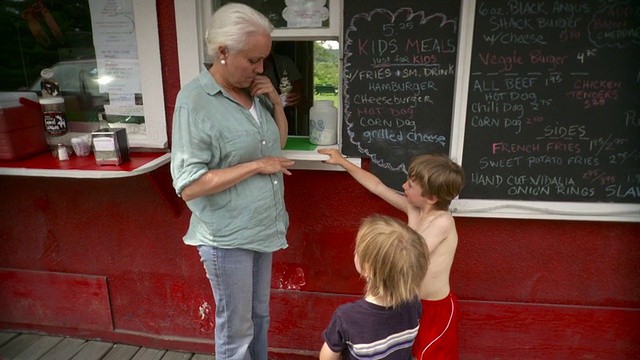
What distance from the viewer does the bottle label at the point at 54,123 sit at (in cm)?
238

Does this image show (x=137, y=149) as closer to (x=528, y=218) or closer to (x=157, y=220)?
(x=157, y=220)

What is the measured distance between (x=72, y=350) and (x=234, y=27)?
236cm

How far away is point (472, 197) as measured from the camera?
234 centimetres

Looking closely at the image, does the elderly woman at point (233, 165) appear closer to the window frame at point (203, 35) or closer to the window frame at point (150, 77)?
the window frame at point (203, 35)

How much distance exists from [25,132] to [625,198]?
10.5 ft

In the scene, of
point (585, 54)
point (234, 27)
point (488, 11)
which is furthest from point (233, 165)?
point (585, 54)

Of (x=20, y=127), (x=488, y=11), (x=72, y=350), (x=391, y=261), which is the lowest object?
(x=72, y=350)

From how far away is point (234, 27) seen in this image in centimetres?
165

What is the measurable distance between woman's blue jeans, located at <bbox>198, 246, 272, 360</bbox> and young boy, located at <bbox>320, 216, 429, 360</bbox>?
0.54m

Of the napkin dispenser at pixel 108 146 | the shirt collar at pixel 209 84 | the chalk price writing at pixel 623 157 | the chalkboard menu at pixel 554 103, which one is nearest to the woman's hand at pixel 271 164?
the shirt collar at pixel 209 84

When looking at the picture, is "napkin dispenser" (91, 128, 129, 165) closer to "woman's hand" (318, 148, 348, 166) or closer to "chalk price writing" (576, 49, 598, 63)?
"woman's hand" (318, 148, 348, 166)

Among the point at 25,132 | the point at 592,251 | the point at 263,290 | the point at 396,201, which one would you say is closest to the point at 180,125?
the point at 263,290

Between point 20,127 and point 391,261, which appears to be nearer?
point 391,261

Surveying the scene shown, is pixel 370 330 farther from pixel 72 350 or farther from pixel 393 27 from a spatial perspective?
pixel 72 350
